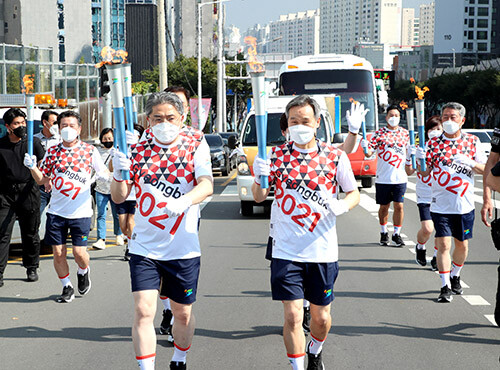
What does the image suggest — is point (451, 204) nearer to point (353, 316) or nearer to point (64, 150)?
point (353, 316)

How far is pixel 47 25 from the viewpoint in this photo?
207ft

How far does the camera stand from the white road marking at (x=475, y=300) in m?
7.84

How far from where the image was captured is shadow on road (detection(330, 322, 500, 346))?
21.5 feet

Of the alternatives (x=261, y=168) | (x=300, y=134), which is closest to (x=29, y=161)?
(x=261, y=168)

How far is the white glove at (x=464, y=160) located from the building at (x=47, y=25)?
44.1m

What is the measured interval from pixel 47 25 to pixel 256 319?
196 ft

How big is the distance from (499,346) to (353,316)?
148 centimetres

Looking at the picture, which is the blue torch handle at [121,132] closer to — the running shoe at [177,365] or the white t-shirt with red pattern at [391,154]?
the running shoe at [177,365]

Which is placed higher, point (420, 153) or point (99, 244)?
point (420, 153)

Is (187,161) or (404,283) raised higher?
(187,161)

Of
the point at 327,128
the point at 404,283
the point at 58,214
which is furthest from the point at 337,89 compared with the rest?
the point at 58,214

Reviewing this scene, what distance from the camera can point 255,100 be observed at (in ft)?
17.2

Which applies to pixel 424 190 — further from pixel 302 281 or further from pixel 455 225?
pixel 302 281

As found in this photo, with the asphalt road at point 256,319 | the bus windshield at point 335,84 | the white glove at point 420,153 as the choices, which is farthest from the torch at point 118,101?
the bus windshield at point 335,84
